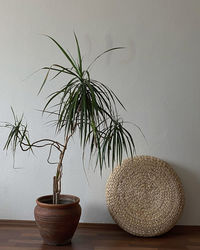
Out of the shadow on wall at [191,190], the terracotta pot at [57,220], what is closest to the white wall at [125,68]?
the shadow on wall at [191,190]

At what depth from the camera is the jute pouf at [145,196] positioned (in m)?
2.76

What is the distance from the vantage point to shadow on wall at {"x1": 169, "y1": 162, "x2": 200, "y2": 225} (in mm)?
2965

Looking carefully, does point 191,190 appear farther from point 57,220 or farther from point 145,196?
point 57,220

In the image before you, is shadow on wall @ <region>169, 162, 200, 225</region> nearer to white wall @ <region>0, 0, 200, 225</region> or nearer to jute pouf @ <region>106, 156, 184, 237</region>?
white wall @ <region>0, 0, 200, 225</region>

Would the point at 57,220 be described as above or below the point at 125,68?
below

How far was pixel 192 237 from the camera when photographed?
2.79 metres

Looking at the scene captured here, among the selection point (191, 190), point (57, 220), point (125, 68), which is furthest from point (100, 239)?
point (125, 68)

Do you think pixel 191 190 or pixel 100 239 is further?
pixel 191 190

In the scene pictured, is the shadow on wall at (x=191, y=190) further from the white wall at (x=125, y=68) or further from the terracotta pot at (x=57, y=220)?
the terracotta pot at (x=57, y=220)

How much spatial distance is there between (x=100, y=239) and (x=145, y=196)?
49 cm

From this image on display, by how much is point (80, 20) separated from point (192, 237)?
79.5 inches

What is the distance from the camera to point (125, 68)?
9.72 feet

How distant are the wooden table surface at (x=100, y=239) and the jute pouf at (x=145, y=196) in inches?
4.0

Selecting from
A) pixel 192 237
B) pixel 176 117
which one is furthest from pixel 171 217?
pixel 176 117
